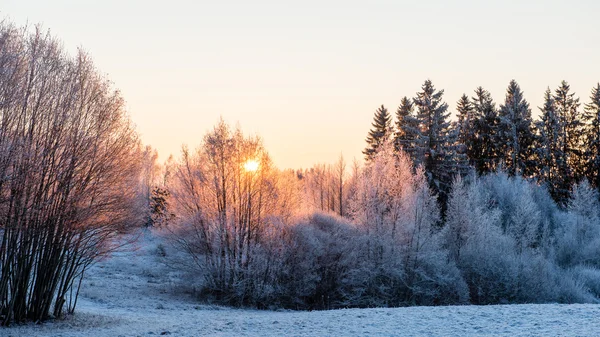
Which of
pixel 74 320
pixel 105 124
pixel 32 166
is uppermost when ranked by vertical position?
pixel 105 124

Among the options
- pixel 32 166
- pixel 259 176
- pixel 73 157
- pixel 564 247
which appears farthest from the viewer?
pixel 564 247

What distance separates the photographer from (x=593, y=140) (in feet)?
198

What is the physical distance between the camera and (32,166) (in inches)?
646

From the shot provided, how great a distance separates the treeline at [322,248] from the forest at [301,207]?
0.27ft

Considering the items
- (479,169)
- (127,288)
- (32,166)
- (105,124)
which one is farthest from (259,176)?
(479,169)

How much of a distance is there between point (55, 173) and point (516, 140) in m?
50.3

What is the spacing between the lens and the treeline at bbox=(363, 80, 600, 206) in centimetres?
5700

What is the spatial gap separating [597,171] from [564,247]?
18.3 metres

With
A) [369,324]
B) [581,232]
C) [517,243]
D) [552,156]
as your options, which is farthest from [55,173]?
[552,156]

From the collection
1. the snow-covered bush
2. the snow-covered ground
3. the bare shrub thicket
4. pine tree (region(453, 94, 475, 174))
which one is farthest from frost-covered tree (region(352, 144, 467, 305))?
pine tree (region(453, 94, 475, 174))

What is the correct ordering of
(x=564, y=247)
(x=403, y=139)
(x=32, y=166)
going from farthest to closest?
(x=403, y=139) < (x=564, y=247) < (x=32, y=166)

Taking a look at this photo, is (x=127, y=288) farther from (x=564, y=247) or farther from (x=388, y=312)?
(x=564, y=247)

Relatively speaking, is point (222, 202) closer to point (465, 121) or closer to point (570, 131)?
point (465, 121)

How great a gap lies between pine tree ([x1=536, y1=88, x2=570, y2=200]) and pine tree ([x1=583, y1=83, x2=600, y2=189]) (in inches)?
98.6
